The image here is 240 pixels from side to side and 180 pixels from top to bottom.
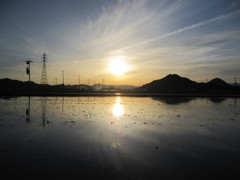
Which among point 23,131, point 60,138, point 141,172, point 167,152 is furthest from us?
point 23,131

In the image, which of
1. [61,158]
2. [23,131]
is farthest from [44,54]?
[61,158]

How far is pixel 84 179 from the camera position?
Result: 6.95 meters

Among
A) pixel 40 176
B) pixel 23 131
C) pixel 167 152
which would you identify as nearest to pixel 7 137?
pixel 23 131

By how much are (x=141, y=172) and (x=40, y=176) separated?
436 cm

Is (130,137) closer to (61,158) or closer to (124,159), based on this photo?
(124,159)

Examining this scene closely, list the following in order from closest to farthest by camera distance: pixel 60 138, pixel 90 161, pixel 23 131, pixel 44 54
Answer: pixel 90 161 < pixel 60 138 < pixel 23 131 < pixel 44 54

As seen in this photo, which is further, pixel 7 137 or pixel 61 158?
pixel 7 137

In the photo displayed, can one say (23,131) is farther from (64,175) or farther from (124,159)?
(124,159)

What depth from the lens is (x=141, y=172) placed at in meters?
7.60

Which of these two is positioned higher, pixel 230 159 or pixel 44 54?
pixel 44 54

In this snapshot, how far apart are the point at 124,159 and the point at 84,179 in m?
2.65

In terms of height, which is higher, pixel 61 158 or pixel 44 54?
pixel 44 54

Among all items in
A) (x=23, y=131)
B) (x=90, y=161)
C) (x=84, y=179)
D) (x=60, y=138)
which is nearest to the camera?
(x=84, y=179)

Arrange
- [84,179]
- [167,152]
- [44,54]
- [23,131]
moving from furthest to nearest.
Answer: [44,54], [23,131], [167,152], [84,179]
